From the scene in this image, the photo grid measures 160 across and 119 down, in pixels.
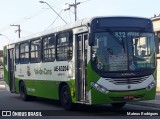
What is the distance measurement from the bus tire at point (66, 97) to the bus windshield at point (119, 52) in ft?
7.59

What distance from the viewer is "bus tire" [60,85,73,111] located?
49.5ft

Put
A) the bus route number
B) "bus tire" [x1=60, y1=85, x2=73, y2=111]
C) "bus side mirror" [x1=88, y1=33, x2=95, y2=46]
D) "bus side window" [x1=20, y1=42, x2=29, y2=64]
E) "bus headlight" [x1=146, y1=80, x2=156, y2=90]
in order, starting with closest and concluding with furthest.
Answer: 1. "bus side mirror" [x1=88, y1=33, x2=95, y2=46]
2. "bus headlight" [x1=146, y1=80, x2=156, y2=90]
3. "bus tire" [x1=60, y1=85, x2=73, y2=111]
4. the bus route number
5. "bus side window" [x1=20, y1=42, x2=29, y2=64]

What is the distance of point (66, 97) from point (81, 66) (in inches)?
67.1

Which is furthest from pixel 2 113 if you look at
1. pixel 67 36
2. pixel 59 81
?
pixel 67 36

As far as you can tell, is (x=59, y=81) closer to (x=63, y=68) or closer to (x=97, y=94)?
(x=63, y=68)

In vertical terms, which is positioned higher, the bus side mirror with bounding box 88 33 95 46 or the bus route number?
the bus side mirror with bounding box 88 33 95 46

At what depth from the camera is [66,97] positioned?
1537 centimetres

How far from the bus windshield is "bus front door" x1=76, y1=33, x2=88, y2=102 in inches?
26.9

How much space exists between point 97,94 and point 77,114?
1.34 metres

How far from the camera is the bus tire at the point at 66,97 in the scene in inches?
594

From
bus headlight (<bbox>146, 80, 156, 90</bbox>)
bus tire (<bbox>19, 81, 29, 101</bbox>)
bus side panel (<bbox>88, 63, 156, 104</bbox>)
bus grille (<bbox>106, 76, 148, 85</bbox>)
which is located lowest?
bus tire (<bbox>19, 81, 29, 101</bbox>)

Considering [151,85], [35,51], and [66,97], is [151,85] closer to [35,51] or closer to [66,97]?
[66,97]

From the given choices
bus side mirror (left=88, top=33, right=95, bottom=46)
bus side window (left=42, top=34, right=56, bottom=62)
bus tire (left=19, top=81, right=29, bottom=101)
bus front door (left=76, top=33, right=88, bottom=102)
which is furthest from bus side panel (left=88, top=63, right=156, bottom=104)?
bus tire (left=19, top=81, right=29, bottom=101)

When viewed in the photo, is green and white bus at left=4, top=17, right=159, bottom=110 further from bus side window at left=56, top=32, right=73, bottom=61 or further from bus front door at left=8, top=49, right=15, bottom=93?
bus front door at left=8, top=49, right=15, bottom=93
